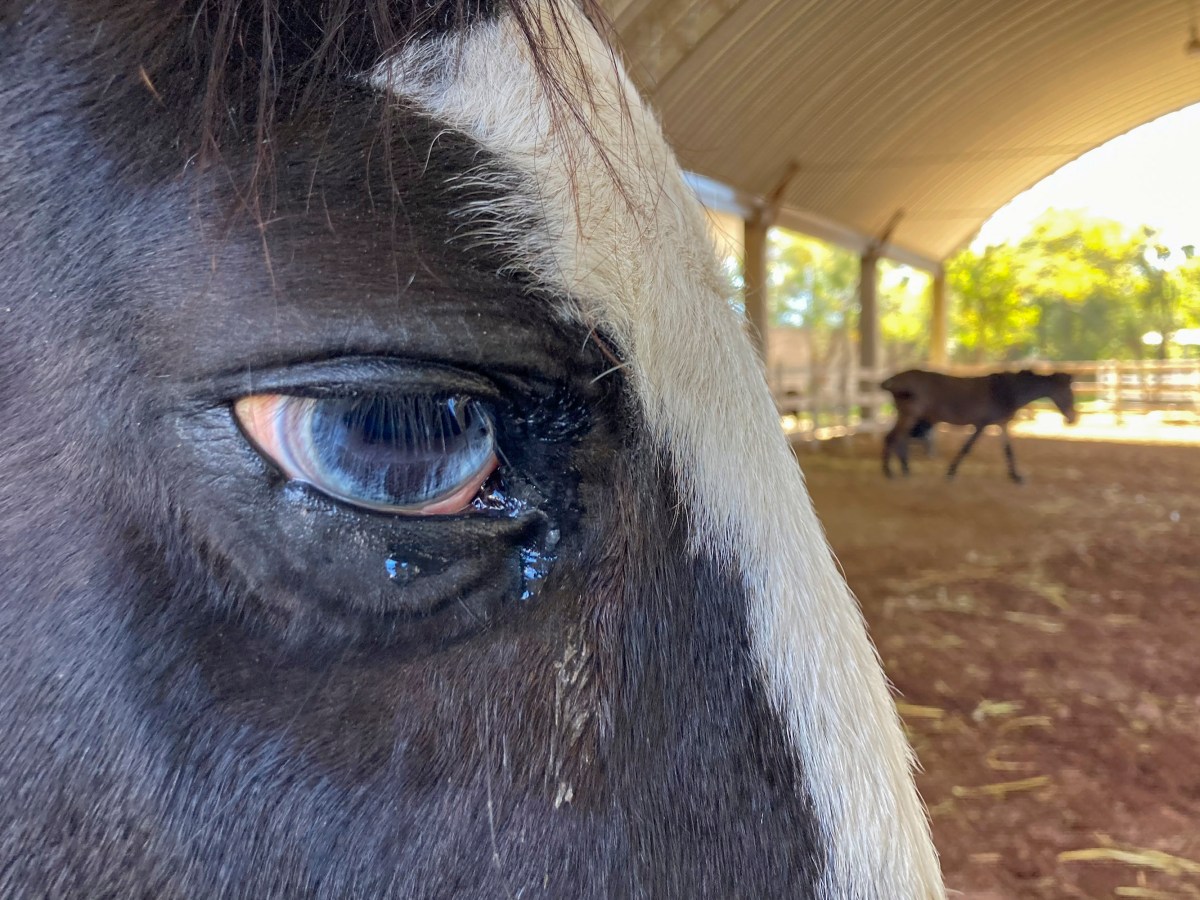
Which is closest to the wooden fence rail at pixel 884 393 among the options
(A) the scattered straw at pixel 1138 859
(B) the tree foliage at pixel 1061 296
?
(B) the tree foliage at pixel 1061 296

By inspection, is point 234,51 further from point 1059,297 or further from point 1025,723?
point 1059,297

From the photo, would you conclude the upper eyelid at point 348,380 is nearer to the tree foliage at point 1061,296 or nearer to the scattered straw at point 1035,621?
the scattered straw at point 1035,621

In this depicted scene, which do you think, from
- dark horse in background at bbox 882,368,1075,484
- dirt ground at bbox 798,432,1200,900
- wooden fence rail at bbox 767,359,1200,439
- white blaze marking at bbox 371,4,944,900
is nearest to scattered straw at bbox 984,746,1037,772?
dirt ground at bbox 798,432,1200,900

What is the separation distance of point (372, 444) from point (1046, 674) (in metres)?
4.34

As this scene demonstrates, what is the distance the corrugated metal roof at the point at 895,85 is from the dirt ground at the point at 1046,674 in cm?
284

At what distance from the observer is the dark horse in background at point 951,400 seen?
1078 cm

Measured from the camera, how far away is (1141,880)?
256 cm

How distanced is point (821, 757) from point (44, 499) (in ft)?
→ 2.84

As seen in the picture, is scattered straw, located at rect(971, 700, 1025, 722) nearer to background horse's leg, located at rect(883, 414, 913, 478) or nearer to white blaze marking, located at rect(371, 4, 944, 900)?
white blaze marking, located at rect(371, 4, 944, 900)

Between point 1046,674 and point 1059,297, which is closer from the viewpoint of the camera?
point 1046,674

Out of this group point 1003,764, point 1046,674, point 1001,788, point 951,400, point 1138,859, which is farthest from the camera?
point 951,400

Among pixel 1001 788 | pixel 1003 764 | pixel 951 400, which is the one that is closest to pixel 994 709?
pixel 1003 764

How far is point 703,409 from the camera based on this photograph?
3.08 ft

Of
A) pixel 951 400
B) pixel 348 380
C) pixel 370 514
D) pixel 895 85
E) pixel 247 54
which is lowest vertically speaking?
pixel 951 400
